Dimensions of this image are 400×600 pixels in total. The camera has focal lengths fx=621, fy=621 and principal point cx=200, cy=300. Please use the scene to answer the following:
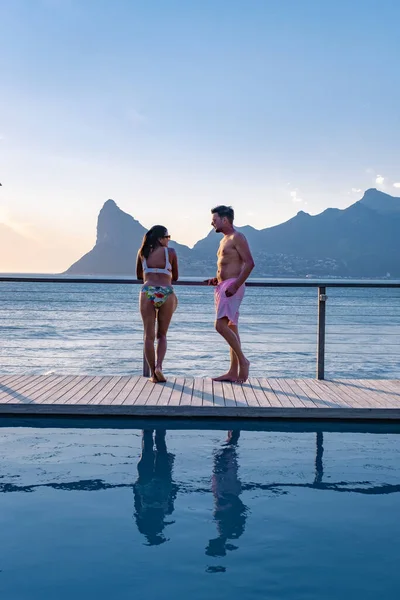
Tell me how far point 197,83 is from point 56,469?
7.99 m

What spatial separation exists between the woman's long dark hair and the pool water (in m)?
1.60

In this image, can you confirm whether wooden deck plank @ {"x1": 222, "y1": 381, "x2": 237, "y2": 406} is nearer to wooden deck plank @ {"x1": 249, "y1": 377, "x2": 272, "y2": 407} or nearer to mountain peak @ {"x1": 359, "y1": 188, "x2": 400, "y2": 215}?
wooden deck plank @ {"x1": 249, "y1": 377, "x2": 272, "y2": 407}

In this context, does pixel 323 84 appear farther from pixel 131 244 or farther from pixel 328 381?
pixel 131 244

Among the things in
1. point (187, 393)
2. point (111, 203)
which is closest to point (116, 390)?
point (187, 393)

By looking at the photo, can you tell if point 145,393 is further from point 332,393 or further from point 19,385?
point 332,393

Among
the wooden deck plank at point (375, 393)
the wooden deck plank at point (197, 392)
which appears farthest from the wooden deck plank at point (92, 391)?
the wooden deck plank at point (375, 393)

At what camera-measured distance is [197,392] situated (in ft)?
15.5

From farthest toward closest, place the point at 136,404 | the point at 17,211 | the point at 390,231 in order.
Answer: the point at 390,231 < the point at 17,211 < the point at 136,404

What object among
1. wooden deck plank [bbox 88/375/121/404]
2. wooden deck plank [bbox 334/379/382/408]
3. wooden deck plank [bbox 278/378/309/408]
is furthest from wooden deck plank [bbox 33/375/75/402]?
wooden deck plank [bbox 334/379/382/408]

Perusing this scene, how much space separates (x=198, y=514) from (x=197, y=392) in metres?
2.08

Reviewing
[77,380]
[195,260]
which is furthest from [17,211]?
[195,260]

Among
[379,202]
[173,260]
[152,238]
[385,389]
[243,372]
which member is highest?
[379,202]

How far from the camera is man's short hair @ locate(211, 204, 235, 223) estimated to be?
16.5 feet

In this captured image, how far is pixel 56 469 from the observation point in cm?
326
